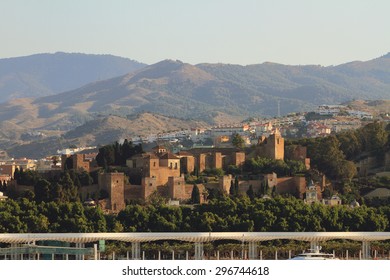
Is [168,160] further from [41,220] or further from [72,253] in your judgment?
[72,253]

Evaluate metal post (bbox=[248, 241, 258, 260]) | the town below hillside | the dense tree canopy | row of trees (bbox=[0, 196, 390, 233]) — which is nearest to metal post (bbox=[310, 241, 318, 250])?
metal post (bbox=[248, 241, 258, 260])

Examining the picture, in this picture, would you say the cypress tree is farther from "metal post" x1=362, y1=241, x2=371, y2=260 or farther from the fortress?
"metal post" x1=362, y1=241, x2=371, y2=260

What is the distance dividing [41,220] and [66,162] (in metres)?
26.5

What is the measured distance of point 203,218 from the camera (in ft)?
181

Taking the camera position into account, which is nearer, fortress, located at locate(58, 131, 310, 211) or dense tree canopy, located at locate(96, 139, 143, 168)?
fortress, located at locate(58, 131, 310, 211)

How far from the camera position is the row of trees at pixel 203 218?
178 feet

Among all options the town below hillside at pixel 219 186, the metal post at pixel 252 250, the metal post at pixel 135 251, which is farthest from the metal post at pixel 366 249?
the town below hillside at pixel 219 186

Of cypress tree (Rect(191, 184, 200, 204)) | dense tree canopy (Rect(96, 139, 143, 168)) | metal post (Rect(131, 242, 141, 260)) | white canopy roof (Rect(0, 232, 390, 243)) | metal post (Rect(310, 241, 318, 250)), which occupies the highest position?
dense tree canopy (Rect(96, 139, 143, 168))

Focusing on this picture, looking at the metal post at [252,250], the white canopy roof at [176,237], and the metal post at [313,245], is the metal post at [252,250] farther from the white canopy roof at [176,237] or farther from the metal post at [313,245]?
the metal post at [313,245]

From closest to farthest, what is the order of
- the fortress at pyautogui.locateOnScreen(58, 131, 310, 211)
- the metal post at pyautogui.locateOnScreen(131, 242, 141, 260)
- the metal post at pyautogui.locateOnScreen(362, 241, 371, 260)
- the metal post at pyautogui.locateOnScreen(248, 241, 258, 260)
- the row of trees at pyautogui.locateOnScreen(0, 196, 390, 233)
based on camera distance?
1. the metal post at pyautogui.locateOnScreen(248, 241, 258, 260)
2. the metal post at pyautogui.locateOnScreen(362, 241, 371, 260)
3. the metal post at pyautogui.locateOnScreen(131, 242, 141, 260)
4. the row of trees at pyautogui.locateOnScreen(0, 196, 390, 233)
5. the fortress at pyautogui.locateOnScreen(58, 131, 310, 211)

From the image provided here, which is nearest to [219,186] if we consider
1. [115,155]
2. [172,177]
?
[172,177]

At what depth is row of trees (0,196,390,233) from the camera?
5425cm

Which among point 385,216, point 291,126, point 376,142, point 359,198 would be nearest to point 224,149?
point 376,142

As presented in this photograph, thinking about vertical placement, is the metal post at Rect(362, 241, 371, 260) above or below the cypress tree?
above
